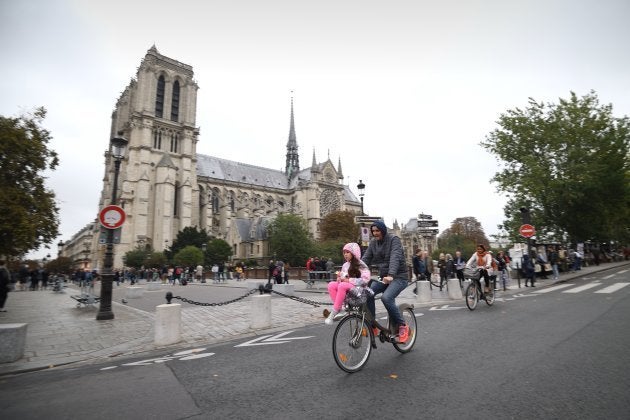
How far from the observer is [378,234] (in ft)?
16.1

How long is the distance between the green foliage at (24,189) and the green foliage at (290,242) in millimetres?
36456

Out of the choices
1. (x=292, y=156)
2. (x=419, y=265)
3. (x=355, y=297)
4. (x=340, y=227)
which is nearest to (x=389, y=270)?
(x=355, y=297)

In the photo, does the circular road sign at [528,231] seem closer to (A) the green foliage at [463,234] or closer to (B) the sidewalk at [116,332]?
(B) the sidewalk at [116,332]

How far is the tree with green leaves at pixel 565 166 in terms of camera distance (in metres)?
23.0

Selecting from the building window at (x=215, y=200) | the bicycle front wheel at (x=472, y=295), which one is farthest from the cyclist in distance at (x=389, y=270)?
the building window at (x=215, y=200)

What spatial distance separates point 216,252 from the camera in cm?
4950

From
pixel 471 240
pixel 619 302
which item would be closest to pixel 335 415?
pixel 619 302

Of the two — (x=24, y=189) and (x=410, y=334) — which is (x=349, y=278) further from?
(x=24, y=189)

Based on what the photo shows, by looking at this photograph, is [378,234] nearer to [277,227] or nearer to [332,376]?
[332,376]

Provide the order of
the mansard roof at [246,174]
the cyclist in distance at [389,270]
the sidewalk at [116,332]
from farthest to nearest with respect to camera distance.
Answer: the mansard roof at [246,174] → the sidewalk at [116,332] → the cyclist in distance at [389,270]

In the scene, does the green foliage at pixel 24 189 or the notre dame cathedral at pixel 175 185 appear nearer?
the green foliage at pixel 24 189

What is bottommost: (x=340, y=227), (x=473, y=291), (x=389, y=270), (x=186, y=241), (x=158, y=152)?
(x=473, y=291)

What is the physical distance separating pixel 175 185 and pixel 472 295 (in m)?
57.1

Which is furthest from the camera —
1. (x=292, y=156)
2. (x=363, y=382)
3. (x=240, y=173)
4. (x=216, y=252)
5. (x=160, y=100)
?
(x=292, y=156)
